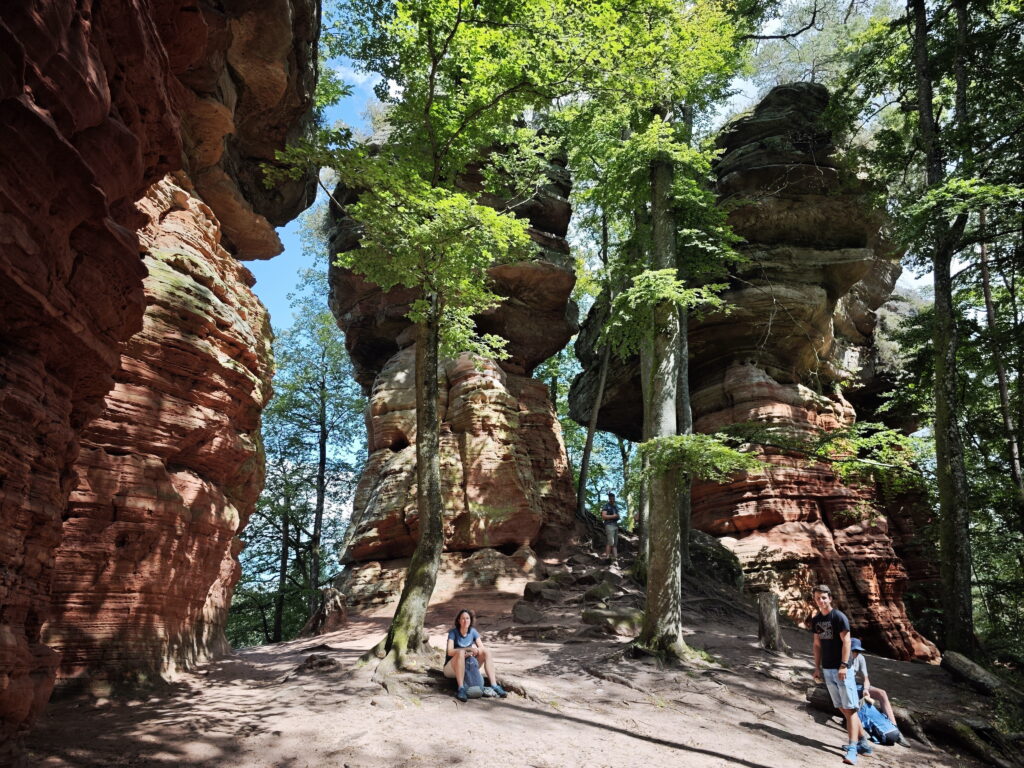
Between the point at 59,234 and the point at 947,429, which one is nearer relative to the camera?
the point at 59,234

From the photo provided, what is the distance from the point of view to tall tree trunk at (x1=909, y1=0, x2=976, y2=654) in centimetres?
1021

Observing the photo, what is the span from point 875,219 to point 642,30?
14361 mm

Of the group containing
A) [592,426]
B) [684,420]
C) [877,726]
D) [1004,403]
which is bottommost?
[877,726]

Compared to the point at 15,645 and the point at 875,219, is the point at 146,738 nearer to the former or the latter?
the point at 15,645

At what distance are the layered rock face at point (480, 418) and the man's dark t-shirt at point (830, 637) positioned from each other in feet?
34.4

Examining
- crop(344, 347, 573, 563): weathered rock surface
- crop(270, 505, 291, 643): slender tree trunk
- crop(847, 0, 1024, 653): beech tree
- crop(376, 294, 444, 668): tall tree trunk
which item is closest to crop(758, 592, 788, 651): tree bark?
crop(847, 0, 1024, 653): beech tree

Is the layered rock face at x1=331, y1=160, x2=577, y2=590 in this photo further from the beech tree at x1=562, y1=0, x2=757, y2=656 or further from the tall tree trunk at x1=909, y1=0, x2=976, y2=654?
the tall tree trunk at x1=909, y1=0, x2=976, y2=654

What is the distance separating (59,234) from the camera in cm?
404

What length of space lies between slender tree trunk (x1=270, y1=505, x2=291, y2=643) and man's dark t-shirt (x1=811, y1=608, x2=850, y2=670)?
65.5 ft

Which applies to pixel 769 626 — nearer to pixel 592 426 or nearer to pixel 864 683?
pixel 864 683

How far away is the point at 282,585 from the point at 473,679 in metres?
17.8

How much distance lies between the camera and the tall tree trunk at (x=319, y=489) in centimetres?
2209

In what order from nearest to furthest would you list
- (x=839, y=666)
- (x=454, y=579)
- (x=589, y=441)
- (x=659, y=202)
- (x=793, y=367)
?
(x=839, y=666)
(x=659, y=202)
(x=454, y=579)
(x=793, y=367)
(x=589, y=441)

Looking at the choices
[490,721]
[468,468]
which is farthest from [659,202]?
[490,721]
